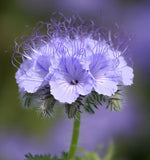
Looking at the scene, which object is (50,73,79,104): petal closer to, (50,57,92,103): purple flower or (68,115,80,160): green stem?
(50,57,92,103): purple flower

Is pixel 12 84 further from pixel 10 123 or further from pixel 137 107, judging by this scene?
pixel 137 107

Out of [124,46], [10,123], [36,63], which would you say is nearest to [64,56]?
[36,63]

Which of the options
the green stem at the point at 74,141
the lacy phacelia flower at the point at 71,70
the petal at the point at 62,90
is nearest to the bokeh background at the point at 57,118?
the lacy phacelia flower at the point at 71,70

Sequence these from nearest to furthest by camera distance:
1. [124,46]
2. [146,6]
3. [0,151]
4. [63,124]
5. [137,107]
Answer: [124,46]
[0,151]
[63,124]
[137,107]
[146,6]

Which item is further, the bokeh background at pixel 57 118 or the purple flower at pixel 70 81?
the bokeh background at pixel 57 118

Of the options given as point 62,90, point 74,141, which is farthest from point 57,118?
point 62,90

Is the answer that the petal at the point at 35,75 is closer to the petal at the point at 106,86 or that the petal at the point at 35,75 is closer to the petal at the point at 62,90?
the petal at the point at 62,90
